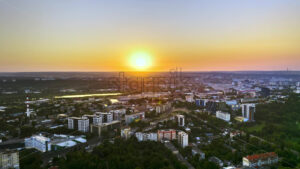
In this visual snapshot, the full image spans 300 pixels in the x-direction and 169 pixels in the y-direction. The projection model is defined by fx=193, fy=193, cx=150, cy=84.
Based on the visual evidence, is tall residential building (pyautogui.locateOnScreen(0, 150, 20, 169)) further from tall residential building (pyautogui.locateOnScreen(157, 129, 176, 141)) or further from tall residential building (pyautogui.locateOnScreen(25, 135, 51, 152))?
tall residential building (pyautogui.locateOnScreen(157, 129, 176, 141))

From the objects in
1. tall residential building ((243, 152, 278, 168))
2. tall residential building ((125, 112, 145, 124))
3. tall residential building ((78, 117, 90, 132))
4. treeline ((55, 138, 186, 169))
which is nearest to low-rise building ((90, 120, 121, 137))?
tall residential building ((78, 117, 90, 132))

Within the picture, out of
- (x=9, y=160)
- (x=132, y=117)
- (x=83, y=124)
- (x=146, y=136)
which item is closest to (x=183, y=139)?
(x=146, y=136)

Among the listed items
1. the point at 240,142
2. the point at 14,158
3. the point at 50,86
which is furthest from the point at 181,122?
the point at 50,86

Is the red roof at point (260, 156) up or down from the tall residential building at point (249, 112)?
down

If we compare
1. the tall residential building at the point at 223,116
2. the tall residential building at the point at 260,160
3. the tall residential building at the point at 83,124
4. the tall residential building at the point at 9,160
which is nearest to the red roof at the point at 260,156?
the tall residential building at the point at 260,160

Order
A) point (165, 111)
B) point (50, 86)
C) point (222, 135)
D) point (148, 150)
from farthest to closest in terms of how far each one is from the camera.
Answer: point (50, 86)
point (165, 111)
point (222, 135)
point (148, 150)

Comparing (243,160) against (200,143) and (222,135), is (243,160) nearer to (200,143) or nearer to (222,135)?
(200,143)

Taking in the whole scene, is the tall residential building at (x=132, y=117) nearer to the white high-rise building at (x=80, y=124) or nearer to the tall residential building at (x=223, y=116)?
the white high-rise building at (x=80, y=124)
